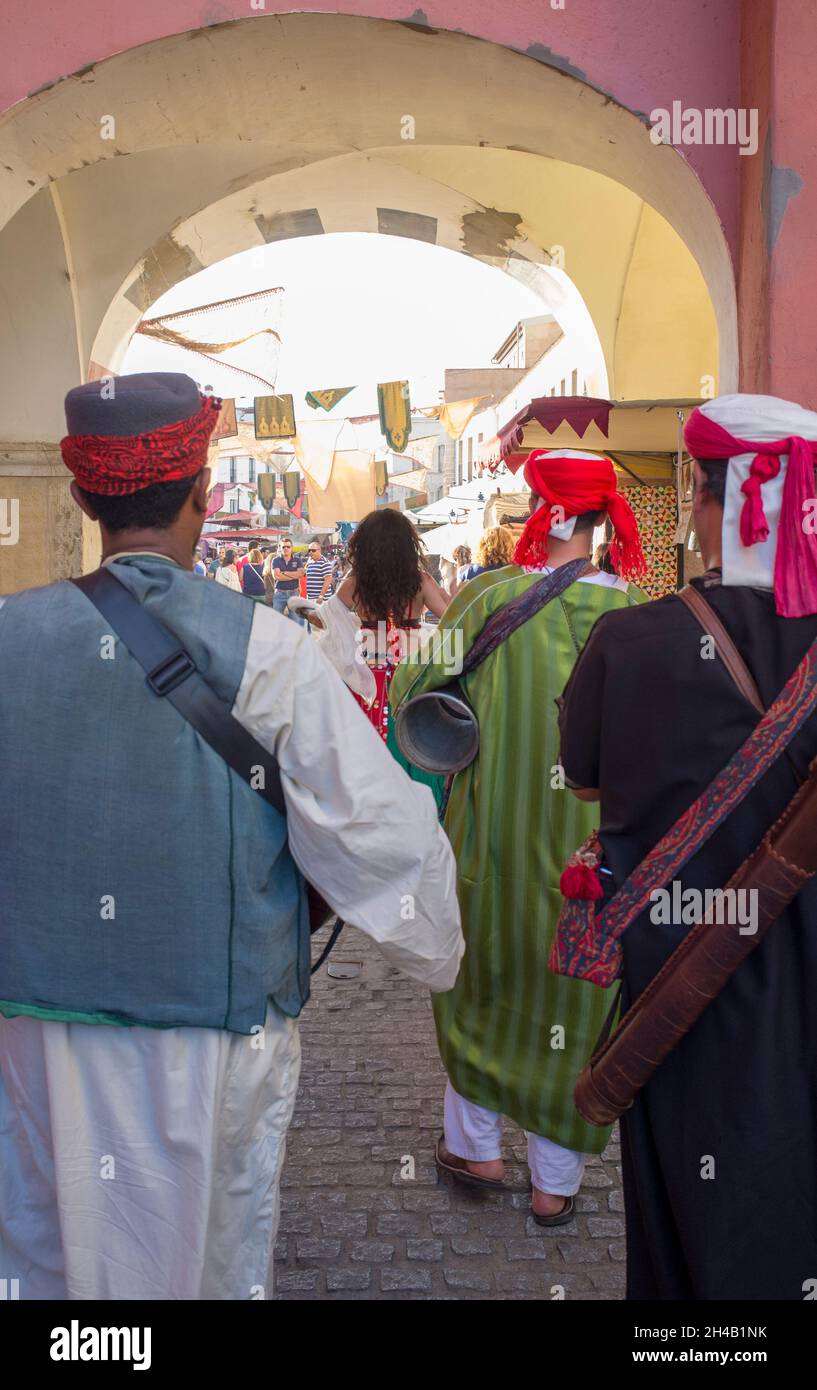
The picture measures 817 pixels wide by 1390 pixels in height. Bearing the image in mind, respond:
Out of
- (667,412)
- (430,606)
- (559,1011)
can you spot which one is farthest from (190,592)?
(667,412)

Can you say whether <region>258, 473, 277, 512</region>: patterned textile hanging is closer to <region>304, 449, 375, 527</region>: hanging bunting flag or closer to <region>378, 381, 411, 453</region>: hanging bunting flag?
<region>304, 449, 375, 527</region>: hanging bunting flag

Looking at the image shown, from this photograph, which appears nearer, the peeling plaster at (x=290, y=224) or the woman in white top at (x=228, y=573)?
the peeling plaster at (x=290, y=224)

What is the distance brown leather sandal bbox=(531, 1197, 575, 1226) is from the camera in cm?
300

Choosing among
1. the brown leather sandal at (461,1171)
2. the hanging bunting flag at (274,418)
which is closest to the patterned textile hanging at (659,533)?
the brown leather sandal at (461,1171)

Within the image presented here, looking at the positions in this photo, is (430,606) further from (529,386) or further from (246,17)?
(529,386)

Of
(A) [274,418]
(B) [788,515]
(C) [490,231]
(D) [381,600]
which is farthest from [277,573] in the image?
(B) [788,515]

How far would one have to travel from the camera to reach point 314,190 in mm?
8320

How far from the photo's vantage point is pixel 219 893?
176 cm

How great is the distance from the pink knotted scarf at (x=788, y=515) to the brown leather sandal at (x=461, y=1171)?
6.33 feet

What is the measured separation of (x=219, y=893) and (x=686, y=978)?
71 centimetres

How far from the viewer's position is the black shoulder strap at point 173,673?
67.3 inches

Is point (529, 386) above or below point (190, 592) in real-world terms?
above

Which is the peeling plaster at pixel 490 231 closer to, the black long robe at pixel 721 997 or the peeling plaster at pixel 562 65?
the peeling plaster at pixel 562 65

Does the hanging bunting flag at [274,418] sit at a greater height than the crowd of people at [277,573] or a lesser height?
greater
